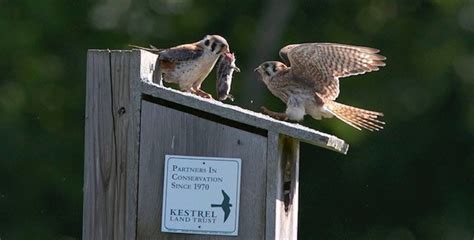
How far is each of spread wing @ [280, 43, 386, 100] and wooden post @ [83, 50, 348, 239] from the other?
2.03 meters

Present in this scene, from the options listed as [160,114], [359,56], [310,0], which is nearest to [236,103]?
[310,0]

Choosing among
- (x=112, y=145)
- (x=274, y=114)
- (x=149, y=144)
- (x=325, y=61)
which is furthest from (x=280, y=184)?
(x=325, y=61)

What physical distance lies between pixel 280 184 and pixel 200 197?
1.22ft

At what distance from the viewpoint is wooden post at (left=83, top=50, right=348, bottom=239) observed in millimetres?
5922

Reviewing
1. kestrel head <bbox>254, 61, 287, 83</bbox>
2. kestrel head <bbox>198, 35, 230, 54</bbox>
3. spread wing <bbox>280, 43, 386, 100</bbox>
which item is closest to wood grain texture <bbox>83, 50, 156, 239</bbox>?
kestrel head <bbox>198, 35, 230, 54</bbox>

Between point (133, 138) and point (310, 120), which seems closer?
point (133, 138)

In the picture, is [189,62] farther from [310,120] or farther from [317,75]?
[310,120]

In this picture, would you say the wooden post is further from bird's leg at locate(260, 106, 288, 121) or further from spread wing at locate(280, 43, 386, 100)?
spread wing at locate(280, 43, 386, 100)

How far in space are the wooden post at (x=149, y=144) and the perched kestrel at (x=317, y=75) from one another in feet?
6.21

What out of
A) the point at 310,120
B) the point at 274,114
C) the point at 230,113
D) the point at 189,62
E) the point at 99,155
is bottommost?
the point at 99,155

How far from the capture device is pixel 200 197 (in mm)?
5867

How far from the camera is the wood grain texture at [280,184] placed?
233 inches

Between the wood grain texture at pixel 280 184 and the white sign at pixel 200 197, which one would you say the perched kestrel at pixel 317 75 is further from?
the white sign at pixel 200 197

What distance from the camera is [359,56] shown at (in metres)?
8.27
